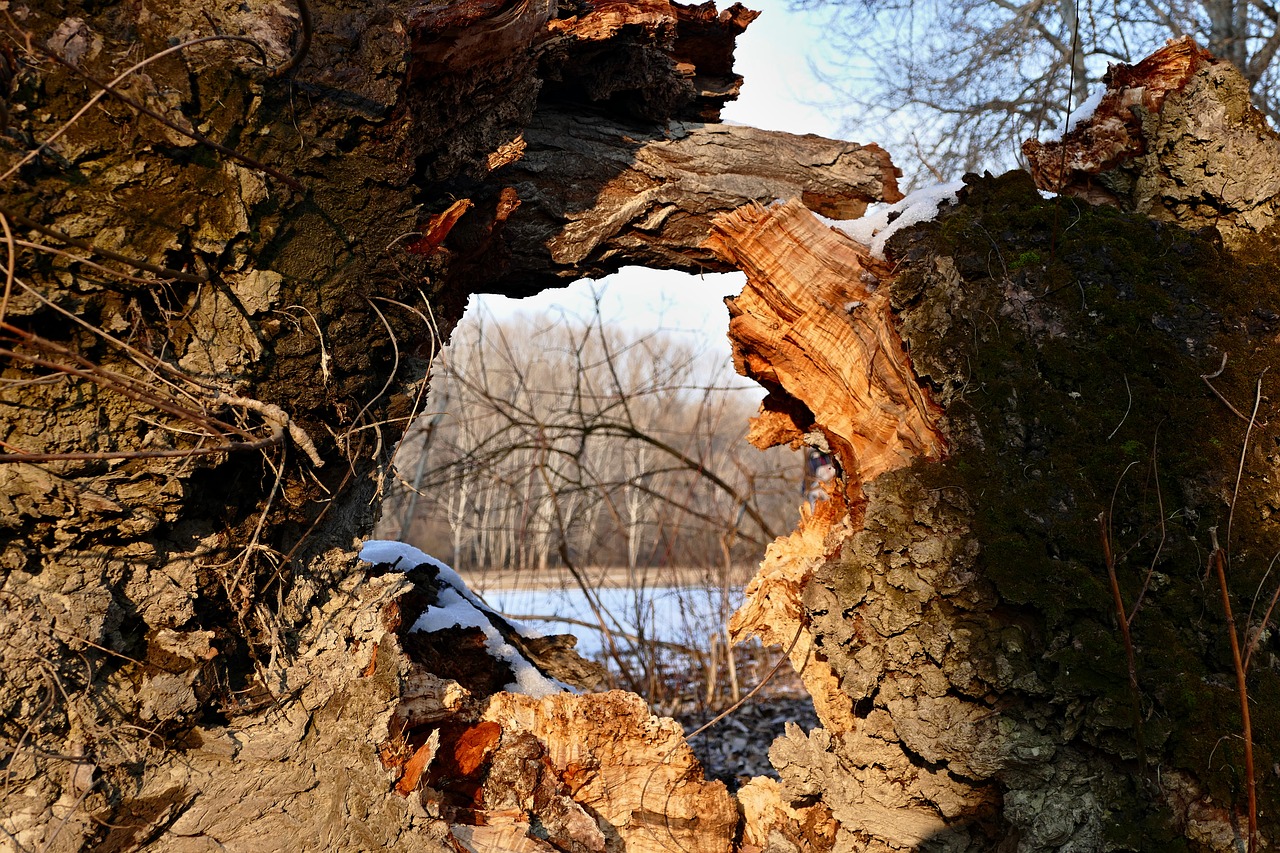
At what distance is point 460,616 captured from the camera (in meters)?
3.10

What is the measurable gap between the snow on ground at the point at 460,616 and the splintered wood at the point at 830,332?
1.41 metres

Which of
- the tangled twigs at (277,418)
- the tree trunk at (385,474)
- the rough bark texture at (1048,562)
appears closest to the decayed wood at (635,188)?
the tree trunk at (385,474)

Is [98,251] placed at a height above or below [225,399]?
above

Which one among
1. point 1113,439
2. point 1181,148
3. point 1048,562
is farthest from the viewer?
point 1181,148

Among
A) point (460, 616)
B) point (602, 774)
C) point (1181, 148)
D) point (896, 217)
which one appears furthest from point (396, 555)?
point (1181, 148)

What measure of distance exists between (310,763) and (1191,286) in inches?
118

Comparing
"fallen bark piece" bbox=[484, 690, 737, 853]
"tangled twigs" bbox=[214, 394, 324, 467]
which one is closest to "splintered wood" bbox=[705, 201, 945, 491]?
"fallen bark piece" bbox=[484, 690, 737, 853]

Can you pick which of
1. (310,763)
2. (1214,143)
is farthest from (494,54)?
(1214,143)

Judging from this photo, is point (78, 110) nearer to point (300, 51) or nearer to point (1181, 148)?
point (300, 51)

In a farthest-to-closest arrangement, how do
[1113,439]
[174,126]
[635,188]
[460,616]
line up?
[635,188], [460,616], [1113,439], [174,126]

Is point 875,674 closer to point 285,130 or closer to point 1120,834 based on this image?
point 1120,834

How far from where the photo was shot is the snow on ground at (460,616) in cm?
296

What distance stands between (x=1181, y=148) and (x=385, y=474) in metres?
2.87

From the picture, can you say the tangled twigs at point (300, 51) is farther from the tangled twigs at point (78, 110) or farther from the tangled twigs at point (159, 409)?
the tangled twigs at point (159, 409)
